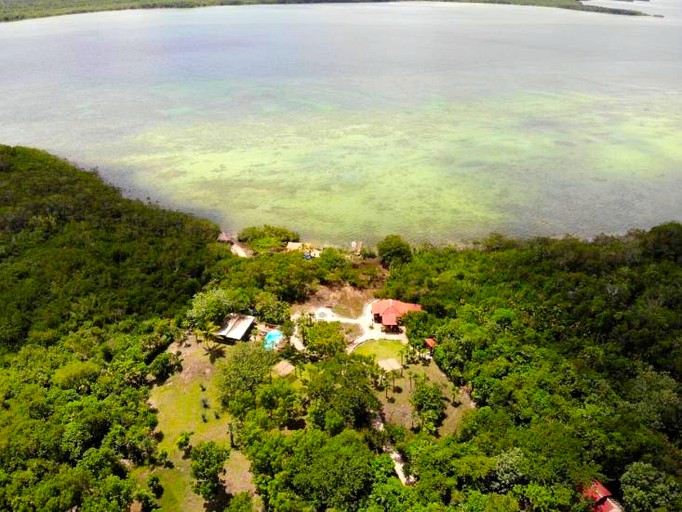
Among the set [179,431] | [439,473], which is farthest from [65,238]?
[439,473]

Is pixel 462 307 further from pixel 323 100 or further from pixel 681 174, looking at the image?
pixel 323 100

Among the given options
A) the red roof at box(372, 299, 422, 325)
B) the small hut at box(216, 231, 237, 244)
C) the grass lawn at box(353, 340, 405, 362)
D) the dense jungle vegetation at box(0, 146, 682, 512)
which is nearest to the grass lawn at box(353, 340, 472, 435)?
the grass lawn at box(353, 340, 405, 362)

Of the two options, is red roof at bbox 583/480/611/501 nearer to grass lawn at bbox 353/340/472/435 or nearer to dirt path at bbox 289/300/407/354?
grass lawn at bbox 353/340/472/435

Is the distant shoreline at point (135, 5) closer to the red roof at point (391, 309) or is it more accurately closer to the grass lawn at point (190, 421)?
the grass lawn at point (190, 421)

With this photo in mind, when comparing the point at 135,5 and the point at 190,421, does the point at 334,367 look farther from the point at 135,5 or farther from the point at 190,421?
the point at 135,5

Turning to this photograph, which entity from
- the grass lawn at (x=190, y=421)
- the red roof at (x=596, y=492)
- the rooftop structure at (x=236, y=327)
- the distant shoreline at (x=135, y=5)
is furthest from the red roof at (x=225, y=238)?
the distant shoreline at (x=135, y=5)

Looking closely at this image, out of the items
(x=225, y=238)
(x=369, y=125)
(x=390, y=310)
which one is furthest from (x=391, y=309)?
(x=369, y=125)
